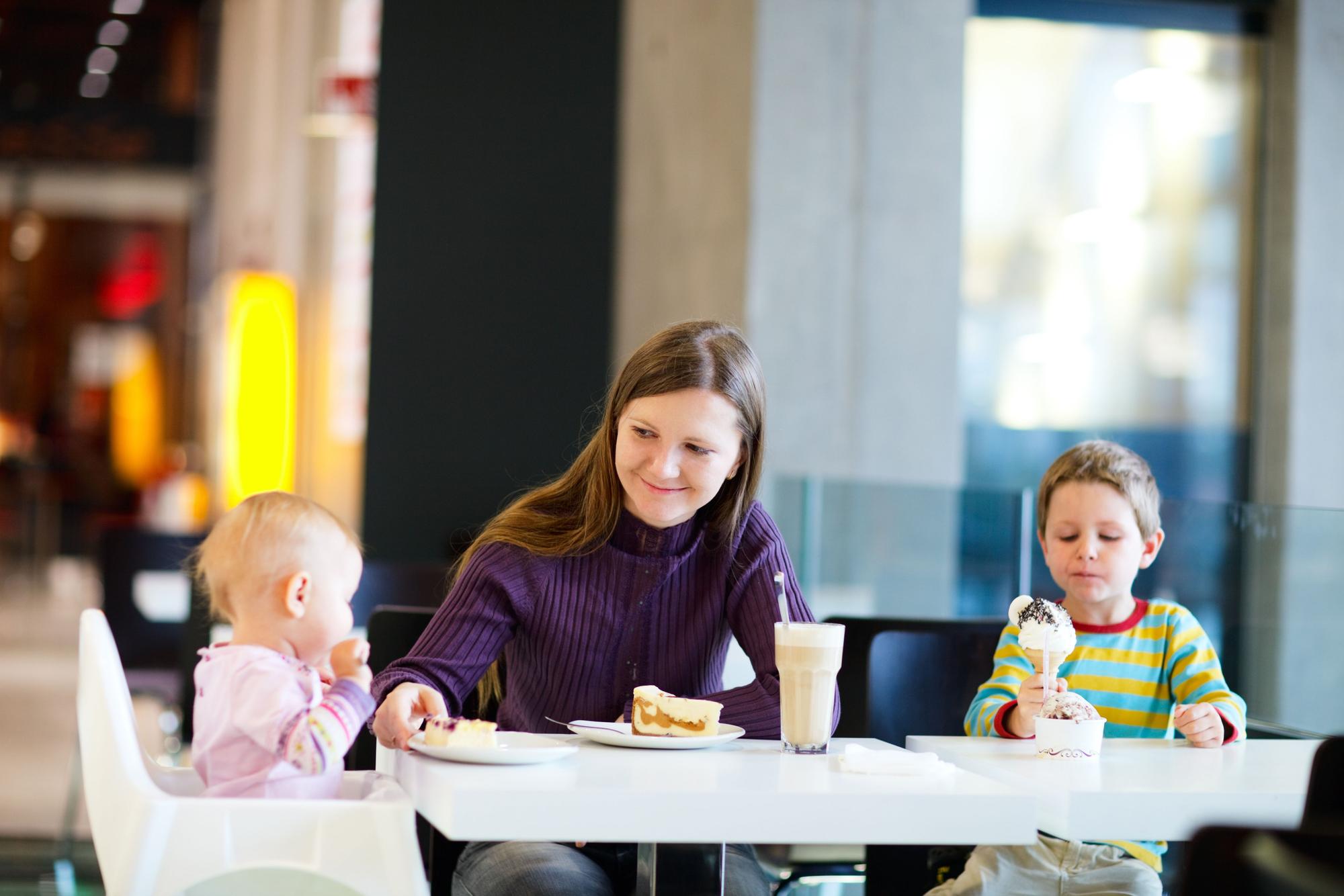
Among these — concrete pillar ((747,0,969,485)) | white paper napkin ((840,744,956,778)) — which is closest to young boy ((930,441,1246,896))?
white paper napkin ((840,744,956,778))

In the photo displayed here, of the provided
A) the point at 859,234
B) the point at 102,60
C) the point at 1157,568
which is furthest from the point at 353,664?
the point at 102,60

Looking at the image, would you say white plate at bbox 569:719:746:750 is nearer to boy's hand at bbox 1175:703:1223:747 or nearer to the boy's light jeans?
the boy's light jeans

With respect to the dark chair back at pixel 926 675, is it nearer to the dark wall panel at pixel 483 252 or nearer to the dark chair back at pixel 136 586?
the dark chair back at pixel 136 586

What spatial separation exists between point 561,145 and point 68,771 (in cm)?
274

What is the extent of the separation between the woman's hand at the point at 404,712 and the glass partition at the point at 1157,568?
1548 millimetres

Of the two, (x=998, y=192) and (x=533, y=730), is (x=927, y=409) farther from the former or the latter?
(x=533, y=730)

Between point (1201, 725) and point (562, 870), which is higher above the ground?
point (1201, 725)

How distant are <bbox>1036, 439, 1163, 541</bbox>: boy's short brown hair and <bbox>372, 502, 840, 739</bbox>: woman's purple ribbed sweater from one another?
0.44 metres

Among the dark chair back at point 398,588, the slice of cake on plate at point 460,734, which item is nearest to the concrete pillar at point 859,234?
the dark chair back at point 398,588

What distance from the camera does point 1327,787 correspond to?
1.33 metres

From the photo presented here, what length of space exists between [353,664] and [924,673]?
1045 millimetres

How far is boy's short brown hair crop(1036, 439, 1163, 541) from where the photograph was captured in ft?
6.88

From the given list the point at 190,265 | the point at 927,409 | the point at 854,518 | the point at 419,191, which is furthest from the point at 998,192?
the point at 190,265

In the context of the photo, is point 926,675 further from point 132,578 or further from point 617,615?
point 132,578
